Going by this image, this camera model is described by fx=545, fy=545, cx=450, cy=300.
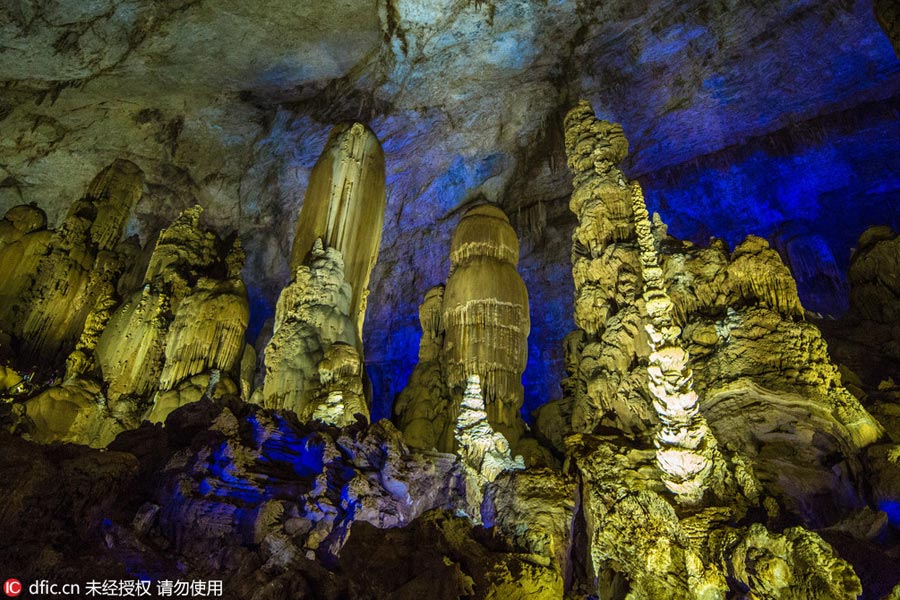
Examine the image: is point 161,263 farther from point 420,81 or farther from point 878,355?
point 878,355

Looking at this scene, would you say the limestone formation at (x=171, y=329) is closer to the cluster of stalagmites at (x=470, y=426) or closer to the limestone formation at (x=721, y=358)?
the cluster of stalagmites at (x=470, y=426)

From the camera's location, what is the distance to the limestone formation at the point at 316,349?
22.4 feet

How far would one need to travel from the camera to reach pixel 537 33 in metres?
12.2

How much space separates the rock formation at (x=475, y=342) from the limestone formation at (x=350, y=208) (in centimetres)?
198

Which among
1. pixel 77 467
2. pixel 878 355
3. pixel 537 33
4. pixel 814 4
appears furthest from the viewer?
pixel 537 33

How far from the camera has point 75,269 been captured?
14.3 metres

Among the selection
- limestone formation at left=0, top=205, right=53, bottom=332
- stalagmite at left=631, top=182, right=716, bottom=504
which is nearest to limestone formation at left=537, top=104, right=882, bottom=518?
stalagmite at left=631, top=182, right=716, bottom=504

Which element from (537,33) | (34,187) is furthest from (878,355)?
(34,187)

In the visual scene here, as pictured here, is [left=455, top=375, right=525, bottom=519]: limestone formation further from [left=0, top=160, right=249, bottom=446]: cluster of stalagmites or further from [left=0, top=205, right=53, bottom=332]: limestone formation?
[left=0, top=205, right=53, bottom=332]: limestone formation

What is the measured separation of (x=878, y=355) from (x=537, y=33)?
9.08 meters

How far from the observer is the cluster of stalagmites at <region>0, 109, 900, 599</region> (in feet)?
10.1

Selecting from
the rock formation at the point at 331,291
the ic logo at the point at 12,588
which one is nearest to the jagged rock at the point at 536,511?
the rock formation at the point at 331,291

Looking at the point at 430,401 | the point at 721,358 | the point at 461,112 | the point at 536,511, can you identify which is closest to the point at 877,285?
the point at 721,358

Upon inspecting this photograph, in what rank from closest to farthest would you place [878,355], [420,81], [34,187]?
[878,355] → [420,81] → [34,187]
